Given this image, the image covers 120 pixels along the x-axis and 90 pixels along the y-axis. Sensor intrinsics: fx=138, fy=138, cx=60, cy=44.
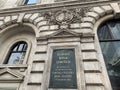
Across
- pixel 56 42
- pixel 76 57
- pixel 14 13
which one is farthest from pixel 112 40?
pixel 14 13

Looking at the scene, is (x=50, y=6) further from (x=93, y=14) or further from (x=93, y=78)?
(x=93, y=78)

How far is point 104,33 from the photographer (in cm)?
977

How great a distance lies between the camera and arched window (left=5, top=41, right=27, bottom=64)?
10.3m

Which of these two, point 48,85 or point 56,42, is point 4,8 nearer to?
point 56,42

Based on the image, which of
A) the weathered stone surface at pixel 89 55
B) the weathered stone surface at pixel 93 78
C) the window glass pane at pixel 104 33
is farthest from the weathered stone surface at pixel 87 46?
the weathered stone surface at pixel 93 78

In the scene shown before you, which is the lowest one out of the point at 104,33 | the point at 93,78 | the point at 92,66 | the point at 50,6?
the point at 93,78

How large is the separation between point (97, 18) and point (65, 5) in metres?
2.93

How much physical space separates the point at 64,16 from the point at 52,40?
8.10ft

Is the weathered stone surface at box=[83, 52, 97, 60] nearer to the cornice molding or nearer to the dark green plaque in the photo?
the dark green plaque

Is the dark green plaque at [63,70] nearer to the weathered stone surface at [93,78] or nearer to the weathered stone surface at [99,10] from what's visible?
the weathered stone surface at [93,78]

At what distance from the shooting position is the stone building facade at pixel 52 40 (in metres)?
7.25

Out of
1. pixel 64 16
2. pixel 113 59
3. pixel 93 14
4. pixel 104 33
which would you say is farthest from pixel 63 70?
pixel 93 14

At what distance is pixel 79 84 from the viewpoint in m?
6.64

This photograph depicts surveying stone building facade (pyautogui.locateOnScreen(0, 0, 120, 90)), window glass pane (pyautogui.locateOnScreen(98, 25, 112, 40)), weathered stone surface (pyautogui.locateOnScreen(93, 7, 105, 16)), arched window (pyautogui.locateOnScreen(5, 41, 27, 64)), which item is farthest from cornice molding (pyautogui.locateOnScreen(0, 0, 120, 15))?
arched window (pyautogui.locateOnScreen(5, 41, 27, 64))
